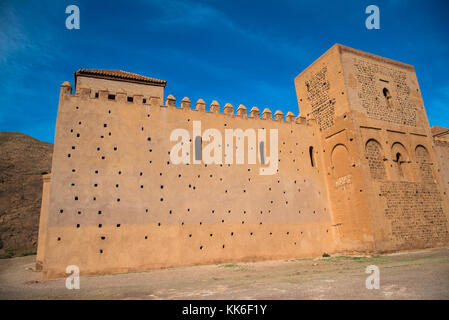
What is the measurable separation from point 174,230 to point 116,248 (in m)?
2.25

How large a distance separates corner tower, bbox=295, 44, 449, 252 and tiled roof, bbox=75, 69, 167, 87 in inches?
379

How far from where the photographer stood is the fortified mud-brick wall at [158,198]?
32.9 ft

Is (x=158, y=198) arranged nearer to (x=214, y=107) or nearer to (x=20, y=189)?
(x=214, y=107)

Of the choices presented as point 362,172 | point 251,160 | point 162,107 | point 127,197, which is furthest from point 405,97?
point 127,197

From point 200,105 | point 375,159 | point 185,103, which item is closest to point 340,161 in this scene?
point 375,159

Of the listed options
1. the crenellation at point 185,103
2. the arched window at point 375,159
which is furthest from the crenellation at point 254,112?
the arched window at point 375,159

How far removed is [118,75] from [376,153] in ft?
47.4

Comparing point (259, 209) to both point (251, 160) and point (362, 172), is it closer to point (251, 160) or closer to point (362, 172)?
point (251, 160)

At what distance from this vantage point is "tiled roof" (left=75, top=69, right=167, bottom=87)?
14.7m

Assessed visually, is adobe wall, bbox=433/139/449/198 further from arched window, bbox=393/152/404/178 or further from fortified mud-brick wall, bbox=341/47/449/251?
arched window, bbox=393/152/404/178

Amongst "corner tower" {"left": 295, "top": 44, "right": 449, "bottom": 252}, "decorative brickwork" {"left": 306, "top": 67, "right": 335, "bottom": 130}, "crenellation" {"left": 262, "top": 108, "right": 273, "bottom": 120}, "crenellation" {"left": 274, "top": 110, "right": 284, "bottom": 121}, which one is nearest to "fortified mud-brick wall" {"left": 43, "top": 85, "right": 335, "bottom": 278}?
"crenellation" {"left": 262, "top": 108, "right": 273, "bottom": 120}

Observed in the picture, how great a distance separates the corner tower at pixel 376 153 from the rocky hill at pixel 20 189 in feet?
79.0

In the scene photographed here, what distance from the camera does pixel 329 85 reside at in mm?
15469

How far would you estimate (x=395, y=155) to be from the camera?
1460 cm
